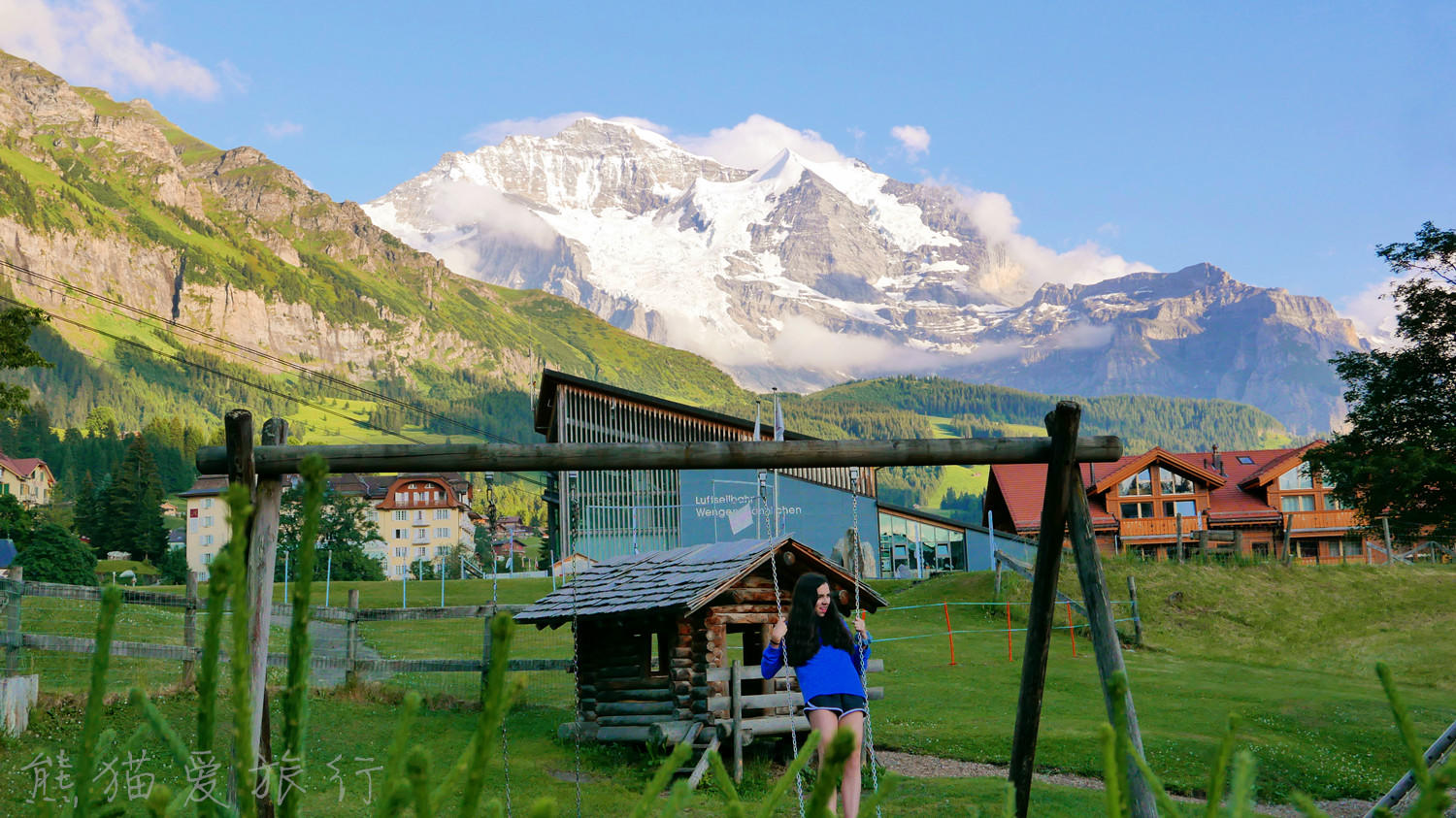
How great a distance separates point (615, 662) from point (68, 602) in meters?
19.5

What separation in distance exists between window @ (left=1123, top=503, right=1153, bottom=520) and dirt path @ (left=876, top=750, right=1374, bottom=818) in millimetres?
44224

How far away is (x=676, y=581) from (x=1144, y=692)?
9480 mm

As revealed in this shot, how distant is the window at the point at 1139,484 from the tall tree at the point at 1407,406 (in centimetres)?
2540

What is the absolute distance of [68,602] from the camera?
81.6 feet

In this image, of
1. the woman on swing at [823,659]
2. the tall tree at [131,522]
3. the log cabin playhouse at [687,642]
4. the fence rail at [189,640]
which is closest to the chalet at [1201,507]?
the fence rail at [189,640]

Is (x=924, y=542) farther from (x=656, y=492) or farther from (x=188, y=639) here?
(x=188, y=639)

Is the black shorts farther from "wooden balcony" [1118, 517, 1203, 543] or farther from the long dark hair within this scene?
"wooden balcony" [1118, 517, 1203, 543]

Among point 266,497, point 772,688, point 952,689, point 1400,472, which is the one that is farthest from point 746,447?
point 1400,472

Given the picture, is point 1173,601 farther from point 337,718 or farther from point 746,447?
point 746,447

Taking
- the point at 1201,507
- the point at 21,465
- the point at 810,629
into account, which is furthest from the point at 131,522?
the point at 810,629

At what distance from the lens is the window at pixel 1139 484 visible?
52.9 meters

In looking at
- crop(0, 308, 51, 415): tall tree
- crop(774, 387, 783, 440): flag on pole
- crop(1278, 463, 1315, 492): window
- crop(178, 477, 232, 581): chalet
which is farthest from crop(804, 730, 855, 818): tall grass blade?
crop(178, 477, 232, 581): chalet

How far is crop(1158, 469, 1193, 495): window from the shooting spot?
2103 inches

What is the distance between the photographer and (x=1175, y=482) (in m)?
53.5
